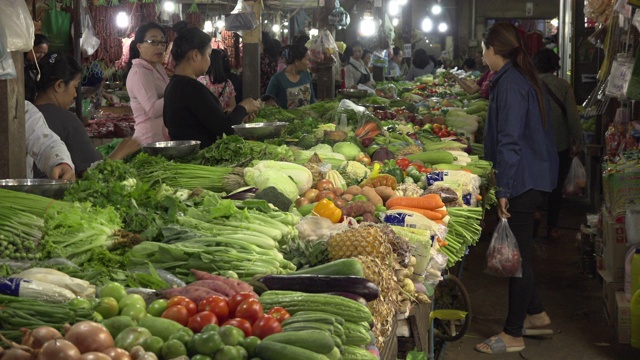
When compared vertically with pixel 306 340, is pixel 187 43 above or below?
above

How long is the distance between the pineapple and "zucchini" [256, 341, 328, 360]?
1282 millimetres

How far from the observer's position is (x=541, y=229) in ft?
36.2

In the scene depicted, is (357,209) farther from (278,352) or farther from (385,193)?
(278,352)

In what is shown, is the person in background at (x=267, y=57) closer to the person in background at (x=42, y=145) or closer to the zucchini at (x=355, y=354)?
the person in background at (x=42, y=145)

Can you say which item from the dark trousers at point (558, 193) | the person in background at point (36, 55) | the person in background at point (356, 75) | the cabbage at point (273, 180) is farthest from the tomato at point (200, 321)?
the person in background at point (356, 75)

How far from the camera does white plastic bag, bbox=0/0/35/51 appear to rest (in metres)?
3.92

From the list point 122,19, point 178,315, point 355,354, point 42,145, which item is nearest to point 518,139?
point 42,145

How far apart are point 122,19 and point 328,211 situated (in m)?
8.05

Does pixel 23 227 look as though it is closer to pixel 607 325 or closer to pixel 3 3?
pixel 3 3

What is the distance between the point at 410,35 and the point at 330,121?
25.1 meters

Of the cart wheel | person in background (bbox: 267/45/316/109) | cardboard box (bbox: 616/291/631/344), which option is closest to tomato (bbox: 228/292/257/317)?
the cart wheel

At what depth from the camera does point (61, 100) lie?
18.6ft

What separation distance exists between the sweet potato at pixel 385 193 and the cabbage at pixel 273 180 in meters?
0.61

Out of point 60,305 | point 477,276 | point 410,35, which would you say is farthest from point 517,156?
point 410,35
